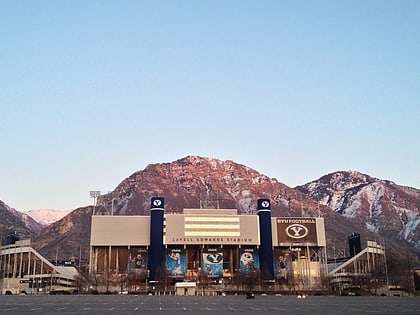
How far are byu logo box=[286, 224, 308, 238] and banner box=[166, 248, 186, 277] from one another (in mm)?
34712

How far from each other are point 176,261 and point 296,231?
130ft

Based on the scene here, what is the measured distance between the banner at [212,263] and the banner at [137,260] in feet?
61.7

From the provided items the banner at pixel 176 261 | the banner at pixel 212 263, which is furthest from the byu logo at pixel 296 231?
the banner at pixel 176 261

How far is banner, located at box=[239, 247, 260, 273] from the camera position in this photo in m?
158

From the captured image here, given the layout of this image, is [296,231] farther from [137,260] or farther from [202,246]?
[137,260]

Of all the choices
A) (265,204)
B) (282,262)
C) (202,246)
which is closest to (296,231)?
(282,262)

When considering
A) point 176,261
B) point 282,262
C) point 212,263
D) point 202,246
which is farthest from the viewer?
point 282,262

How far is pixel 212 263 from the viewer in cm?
15962

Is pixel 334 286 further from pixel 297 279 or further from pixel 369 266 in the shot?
pixel 369 266

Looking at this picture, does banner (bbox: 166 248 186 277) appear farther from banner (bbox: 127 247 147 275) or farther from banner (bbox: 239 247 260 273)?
banner (bbox: 239 247 260 273)

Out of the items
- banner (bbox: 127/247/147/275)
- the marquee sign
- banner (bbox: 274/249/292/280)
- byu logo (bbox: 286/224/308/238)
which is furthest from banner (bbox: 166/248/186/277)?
byu logo (bbox: 286/224/308/238)

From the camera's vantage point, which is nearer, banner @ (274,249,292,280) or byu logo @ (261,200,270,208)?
byu logo @ (261,200,270,208)

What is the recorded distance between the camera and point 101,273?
155 metres

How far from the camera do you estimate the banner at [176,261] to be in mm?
157750
